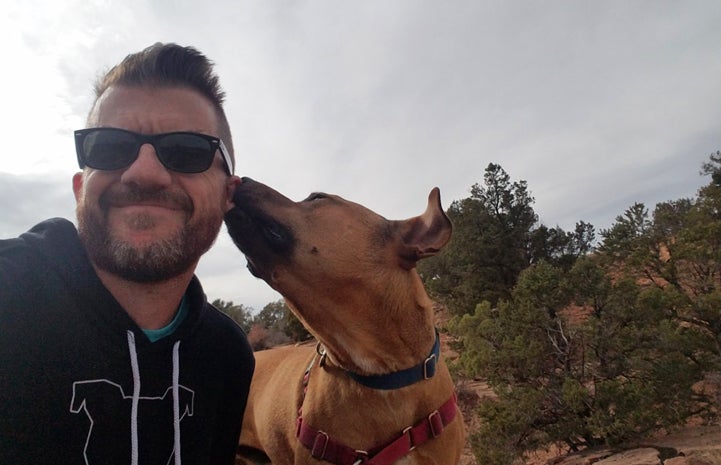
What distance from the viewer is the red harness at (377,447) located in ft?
8.53

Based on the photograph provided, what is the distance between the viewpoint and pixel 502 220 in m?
18.2

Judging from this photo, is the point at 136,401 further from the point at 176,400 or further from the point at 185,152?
the point at 185,152

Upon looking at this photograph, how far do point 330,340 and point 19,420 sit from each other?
1.59m

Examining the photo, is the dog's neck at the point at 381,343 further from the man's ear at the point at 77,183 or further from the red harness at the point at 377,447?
the man's ear at the point at 77,183

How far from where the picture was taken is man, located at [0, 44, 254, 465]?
175 cm

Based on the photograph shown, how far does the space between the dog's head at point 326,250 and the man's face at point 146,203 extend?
0.40 m

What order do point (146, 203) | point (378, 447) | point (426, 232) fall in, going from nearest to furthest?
1. point (146, 203)
2. point (378, 447)
3. point (426, 232)

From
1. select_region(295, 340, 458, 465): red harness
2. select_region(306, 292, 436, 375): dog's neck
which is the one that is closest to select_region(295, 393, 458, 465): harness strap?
select_region(295, 340, 458, 465): red harness

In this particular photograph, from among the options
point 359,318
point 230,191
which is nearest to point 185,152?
point 230,191

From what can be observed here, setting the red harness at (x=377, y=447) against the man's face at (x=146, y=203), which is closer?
the man's face at (x=146, y=203)

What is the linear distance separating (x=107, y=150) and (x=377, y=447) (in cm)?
223

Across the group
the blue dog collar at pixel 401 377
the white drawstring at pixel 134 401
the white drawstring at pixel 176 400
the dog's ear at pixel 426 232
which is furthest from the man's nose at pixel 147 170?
the blue dog collar at pixel 401 377

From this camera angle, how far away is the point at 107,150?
212cm

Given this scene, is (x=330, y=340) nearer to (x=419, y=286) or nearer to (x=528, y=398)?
(x=419, y=286)
